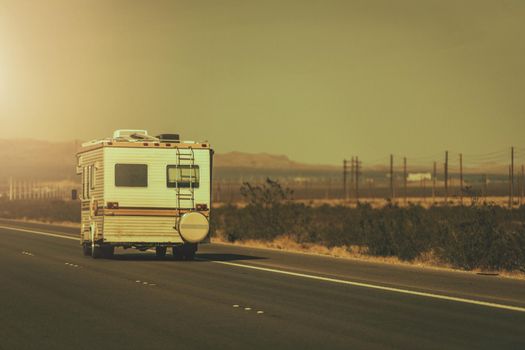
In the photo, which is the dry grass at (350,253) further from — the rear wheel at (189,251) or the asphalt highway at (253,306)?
the rear wheel at (189,251)

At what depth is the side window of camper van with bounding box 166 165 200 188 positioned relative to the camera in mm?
26891

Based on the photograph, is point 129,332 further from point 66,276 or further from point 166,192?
point 166,192

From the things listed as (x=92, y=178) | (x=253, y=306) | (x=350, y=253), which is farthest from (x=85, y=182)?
(x=253, y=306)

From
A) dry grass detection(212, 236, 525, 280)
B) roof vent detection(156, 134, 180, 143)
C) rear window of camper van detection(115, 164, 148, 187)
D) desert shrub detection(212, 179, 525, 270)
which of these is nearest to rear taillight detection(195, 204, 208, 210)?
rear window of camper van detection(115, 164, 148, 187)

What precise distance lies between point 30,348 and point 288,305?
5.26m

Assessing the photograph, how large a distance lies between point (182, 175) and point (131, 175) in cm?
128

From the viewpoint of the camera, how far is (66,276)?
69.8 feet

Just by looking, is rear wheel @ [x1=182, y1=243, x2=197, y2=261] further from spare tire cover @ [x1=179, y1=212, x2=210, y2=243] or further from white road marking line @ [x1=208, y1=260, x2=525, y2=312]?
white road marking line @ [x1=208, y1=260, x2=525, y2=312]

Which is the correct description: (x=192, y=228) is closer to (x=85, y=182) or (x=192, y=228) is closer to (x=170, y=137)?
(x=170, y=137)

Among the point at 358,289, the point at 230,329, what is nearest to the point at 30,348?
the point at 230,329

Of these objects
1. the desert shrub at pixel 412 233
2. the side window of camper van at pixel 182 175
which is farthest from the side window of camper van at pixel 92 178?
the desert shrub at pixel 412 233

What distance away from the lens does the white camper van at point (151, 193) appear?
87.0 feet

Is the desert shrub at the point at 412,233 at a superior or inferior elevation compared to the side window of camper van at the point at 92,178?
inferior

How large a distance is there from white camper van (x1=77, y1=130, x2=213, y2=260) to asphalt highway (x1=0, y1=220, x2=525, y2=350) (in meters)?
1.22
